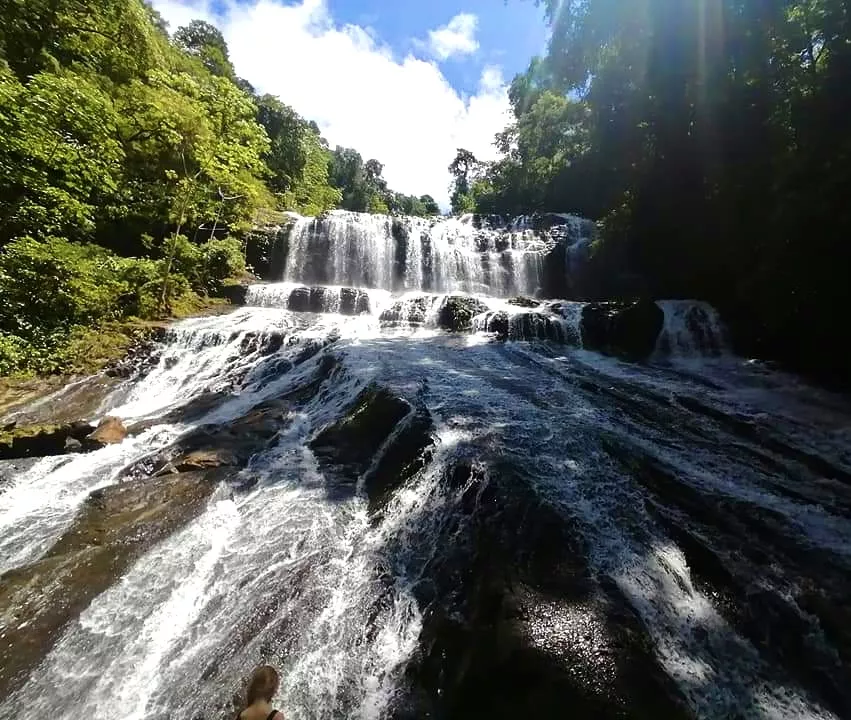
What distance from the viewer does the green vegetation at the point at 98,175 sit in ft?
28.1

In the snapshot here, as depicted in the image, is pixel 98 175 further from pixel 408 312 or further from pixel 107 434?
pixel 408 312

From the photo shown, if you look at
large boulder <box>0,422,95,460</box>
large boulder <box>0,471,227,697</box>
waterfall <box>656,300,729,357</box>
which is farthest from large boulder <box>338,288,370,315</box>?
large boulder <box>0,471,227,697</box>

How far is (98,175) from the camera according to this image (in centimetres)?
927

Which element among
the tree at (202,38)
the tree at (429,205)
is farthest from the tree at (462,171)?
the tree at (202,38)

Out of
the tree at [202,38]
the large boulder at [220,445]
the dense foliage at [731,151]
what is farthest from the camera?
the tree at [202,38]

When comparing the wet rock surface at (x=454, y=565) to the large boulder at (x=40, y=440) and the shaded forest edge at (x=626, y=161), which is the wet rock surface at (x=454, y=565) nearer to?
the large boulder at (x=40, y=440)

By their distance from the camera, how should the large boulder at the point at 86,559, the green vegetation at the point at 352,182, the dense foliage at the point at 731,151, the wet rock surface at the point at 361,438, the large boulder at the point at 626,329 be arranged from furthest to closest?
the green vegetation at the point at 352,182 → the large boulder at the point at 626,329 → the dense foliage at the point at 731,151 → the wet rock surface at the point at 361,438 → the large boulder at the point at 86,559

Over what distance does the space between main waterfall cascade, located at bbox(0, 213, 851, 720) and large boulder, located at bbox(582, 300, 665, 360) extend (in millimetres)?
3572

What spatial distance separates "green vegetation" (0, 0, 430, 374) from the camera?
28.1 ft

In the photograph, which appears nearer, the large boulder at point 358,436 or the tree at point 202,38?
the large boulder at point 358,436

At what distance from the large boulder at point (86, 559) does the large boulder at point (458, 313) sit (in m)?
9.75

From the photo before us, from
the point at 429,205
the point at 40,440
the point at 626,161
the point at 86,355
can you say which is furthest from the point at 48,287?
the point at 429,205

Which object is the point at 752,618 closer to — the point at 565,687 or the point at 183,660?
the point at 565,687

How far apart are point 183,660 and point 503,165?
140ft
